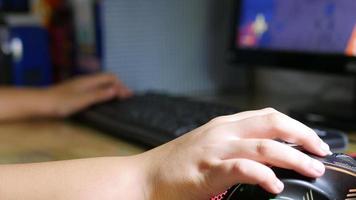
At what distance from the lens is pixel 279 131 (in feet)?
1.53

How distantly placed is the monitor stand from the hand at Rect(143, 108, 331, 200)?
36 cm

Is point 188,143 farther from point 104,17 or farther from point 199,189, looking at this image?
point 104,17

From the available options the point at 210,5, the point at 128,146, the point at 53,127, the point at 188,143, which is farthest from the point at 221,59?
the point at 188,143

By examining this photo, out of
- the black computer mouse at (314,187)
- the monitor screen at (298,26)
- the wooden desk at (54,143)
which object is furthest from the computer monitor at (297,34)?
the black computer mouse at (314,187)

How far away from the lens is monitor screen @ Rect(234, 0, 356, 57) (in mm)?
909

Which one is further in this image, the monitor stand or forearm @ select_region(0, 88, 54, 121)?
forearm @ select_region(0, 88, 54, 121)

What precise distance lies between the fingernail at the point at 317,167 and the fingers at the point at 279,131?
25 mm

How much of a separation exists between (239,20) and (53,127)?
45 centimetres

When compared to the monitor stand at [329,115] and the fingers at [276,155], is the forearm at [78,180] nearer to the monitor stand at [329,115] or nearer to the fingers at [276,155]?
the fingers at [276,155]

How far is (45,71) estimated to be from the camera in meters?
1.40

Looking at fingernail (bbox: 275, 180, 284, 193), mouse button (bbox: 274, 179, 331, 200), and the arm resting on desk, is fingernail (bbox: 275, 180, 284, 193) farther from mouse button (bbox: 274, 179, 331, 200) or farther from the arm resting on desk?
the arm resting on desk

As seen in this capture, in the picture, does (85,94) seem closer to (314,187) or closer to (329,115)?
(329,115)

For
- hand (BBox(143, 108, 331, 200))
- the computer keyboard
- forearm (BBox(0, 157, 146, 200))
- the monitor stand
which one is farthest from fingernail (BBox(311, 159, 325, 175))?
the monitor stand

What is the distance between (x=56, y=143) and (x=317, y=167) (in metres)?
0.51
